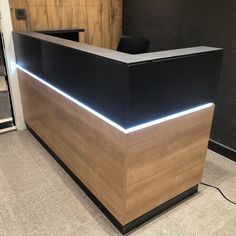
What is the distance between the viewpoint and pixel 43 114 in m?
2.49

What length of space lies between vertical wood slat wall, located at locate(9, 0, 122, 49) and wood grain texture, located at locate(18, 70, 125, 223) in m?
0.72

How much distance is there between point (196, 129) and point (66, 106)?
98 cm

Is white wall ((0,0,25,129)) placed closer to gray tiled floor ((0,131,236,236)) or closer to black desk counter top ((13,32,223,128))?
gray tiled floor ((0,131,236,236))

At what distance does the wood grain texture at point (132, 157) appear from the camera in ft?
4.85

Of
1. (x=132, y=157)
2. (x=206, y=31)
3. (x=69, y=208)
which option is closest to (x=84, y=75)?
(x=132, y=157)

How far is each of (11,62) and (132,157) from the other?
206 cm

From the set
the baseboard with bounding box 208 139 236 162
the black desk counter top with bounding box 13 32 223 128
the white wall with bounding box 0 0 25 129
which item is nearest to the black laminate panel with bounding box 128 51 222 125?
the black desk counter top with bounding box 13 32 223 128

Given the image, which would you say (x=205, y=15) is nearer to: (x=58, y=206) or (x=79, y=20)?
(x=79, y=20)

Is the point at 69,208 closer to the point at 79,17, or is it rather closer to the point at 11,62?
the point at 11,62

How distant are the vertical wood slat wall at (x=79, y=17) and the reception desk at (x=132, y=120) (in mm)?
910

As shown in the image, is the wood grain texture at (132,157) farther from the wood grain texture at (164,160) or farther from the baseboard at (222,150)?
the baseboard at (222,150)

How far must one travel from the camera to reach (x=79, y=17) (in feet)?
10.5

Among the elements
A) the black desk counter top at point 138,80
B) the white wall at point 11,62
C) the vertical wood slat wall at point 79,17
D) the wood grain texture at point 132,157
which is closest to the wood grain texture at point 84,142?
the wood grain texture at point 132,157

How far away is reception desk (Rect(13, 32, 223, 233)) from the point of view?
1.37 meters
